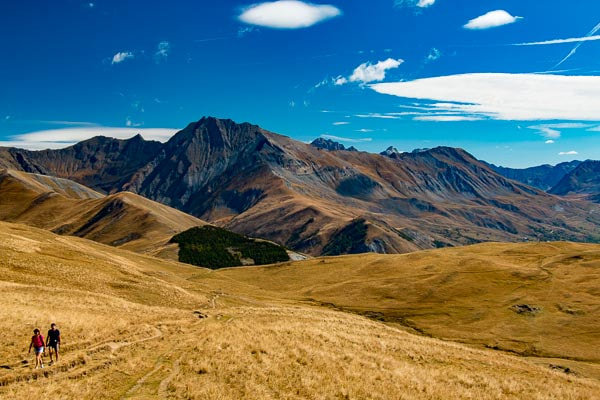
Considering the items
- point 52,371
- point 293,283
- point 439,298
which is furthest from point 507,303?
point 52,371

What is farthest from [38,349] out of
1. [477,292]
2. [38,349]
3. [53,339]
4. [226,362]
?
[477,292]

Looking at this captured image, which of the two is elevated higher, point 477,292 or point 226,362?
point 226,362

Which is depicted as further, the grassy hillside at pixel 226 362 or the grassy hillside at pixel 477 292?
the grassy hillside at pixel 477 292

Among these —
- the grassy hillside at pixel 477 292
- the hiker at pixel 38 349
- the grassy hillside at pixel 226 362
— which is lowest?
the grassy hillside at pixel 477 292

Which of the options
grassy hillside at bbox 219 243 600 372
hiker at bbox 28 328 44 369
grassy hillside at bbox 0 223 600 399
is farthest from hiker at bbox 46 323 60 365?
grassy hillside at bbox 219 243 600 372

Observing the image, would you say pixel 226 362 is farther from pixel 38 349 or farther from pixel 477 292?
pixel 477 292

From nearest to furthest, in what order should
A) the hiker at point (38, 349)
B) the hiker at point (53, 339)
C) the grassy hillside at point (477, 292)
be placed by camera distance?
the hiker at point (38, 349) → the hiker at point (53, 339) → the grassy hillside at point (477, 292)

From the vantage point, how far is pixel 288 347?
37.7m

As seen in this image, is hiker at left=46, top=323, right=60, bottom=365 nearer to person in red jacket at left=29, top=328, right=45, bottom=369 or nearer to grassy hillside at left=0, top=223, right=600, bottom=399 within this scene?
person in red jacket at left=29, top=328, right=45, bottom=369

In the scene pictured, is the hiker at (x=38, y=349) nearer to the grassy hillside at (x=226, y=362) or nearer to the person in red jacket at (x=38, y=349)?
the person in red jacket at (x=38, y=349)

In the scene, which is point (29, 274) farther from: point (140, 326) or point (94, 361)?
point (94, 361)

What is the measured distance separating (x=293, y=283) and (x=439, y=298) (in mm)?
50740

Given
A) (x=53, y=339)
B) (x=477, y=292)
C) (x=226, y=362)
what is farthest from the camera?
(x=477, y=292)

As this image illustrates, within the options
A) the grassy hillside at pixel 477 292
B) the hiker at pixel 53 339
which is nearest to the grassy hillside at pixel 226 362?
the hiker at pixel 53 339
